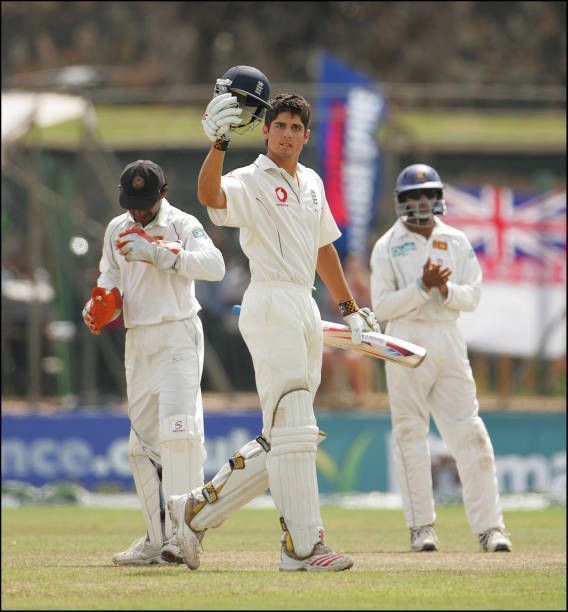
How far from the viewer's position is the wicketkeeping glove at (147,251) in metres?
8.02

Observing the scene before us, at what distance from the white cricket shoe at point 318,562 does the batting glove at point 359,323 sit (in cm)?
121

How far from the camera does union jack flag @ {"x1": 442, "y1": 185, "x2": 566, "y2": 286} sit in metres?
14.9

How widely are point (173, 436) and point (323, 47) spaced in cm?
2031

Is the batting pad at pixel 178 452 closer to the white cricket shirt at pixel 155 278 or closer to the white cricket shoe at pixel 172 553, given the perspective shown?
the white cricket shoe at pixel 172 553

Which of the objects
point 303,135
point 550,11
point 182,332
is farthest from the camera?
point 550,11

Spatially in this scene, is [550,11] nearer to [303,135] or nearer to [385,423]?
[385,423]

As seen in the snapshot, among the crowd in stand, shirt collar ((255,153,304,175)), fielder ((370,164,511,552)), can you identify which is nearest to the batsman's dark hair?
shirt collar ((255,153,304,175))

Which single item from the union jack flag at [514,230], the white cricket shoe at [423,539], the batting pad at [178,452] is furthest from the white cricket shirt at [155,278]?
the union jack flag at [514,230]

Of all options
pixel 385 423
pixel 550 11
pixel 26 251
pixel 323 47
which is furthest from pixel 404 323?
pixel 323 47

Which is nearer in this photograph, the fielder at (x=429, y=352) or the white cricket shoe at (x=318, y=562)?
the white cricket shoe at (x=318, y=562)

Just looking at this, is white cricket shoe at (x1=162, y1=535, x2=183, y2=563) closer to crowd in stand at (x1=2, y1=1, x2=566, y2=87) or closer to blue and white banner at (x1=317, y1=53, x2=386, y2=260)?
blue and white banner at (x1=317, y1=53, x2=386, y2=260)

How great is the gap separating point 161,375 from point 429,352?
7.39 feet

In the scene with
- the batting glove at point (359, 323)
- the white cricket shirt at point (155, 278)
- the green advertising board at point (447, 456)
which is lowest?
the green advertising board at point (447, 456)

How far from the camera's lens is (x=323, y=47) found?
91.0 feet
